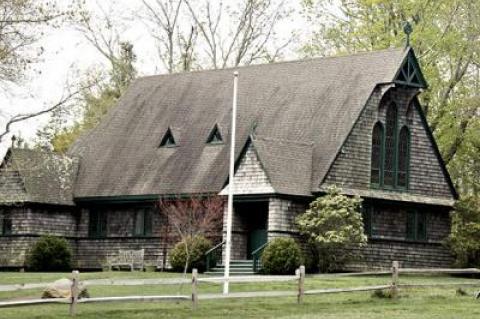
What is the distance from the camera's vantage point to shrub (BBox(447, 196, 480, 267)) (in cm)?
5694

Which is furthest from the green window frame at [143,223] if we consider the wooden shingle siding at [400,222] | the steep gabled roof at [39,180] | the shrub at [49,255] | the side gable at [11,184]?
the wooden shingle siding at [400,222]

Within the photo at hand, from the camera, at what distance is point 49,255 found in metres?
59.7

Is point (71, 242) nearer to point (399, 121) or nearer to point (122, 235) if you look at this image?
point (122, 235)

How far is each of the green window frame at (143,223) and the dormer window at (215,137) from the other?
13.4 feet

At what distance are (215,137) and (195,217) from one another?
18.4 ft

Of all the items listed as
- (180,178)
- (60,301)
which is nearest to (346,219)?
(180,178)

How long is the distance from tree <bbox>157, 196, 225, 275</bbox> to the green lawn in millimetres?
9120

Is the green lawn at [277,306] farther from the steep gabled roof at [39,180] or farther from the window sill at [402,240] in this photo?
the steep gabled roof at [39,180]

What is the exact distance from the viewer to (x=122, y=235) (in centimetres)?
6100

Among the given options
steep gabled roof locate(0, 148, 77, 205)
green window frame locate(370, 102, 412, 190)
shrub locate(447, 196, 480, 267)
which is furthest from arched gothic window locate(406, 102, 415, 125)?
steep gabled roof locate(0, 148, 77, 205)

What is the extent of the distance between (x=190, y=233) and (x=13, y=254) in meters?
9.84

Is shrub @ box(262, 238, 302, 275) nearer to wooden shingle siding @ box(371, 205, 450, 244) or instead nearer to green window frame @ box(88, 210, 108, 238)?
wooden shingle siding @ box(371, 205, 450, 244)

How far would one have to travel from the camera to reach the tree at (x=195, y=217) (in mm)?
54031

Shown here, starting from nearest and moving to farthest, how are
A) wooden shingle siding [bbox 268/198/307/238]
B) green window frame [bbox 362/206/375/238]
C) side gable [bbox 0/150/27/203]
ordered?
wooden shingle siding [bbox 268/198/307/238] → green window frame [bbox 362/206/375/238] → side gable [bbox 0/150/27/203]
